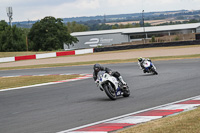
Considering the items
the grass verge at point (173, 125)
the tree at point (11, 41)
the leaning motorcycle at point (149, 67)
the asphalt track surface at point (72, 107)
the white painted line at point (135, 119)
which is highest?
the tree at point (11, 41)

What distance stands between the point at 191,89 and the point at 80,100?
3709 mm

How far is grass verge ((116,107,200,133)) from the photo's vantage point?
6.61 meters

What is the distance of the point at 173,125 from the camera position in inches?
277

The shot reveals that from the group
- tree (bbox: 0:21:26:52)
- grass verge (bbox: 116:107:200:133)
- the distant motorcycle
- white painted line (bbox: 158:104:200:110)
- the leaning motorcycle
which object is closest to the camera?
grass verge (bbox: 116:107:200:133)

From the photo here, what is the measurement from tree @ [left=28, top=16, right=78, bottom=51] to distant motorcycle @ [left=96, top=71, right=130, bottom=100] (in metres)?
78.7

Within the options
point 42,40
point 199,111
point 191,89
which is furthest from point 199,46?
point 42,40

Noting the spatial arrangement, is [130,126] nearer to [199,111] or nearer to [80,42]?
[199,111]

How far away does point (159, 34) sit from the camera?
111562 millimetres

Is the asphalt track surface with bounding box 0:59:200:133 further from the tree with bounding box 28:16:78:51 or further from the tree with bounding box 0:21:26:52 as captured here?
the tree with bounding box 0:21:26:52

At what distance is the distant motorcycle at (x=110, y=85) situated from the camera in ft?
37.7

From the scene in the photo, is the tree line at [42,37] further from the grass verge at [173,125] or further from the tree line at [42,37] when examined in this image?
the grass verge at [173,125]

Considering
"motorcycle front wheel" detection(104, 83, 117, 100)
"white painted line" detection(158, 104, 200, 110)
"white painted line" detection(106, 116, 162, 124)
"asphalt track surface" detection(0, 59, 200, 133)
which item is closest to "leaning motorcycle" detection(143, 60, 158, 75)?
"asphalt track surface" detection(0, 59, 200, 133)

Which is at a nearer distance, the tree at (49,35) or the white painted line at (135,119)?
the white painted line at (135,119)

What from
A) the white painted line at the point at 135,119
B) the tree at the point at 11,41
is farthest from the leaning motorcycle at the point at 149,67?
the tree at the point at 11,41
